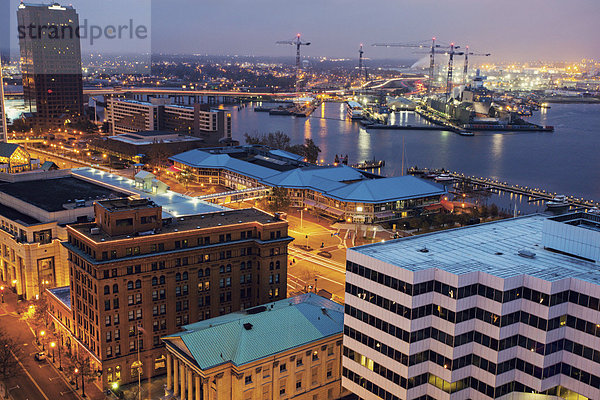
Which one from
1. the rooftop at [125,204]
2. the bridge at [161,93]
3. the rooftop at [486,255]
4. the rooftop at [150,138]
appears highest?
the bridge at [161,93]

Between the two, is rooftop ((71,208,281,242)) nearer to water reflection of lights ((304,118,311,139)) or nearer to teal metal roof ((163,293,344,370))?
teal metal roof ((163,293,344,370))

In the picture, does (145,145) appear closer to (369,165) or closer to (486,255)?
(369,165)

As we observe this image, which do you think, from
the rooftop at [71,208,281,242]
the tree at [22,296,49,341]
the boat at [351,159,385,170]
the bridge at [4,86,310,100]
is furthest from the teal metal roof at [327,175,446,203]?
the bridge at [4,86,310,100]

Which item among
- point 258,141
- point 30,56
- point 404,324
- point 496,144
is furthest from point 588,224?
point 30,56

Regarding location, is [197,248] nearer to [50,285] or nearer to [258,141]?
[50,285]

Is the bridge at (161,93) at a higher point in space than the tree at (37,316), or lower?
higher

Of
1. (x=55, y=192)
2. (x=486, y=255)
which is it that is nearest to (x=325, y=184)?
(x=55, y=192)

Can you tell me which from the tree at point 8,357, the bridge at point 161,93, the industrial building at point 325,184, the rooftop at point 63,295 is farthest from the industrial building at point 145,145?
the bridge at point 161,93

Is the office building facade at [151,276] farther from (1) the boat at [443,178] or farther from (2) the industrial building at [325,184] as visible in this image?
(1) the boat at [443,178]
